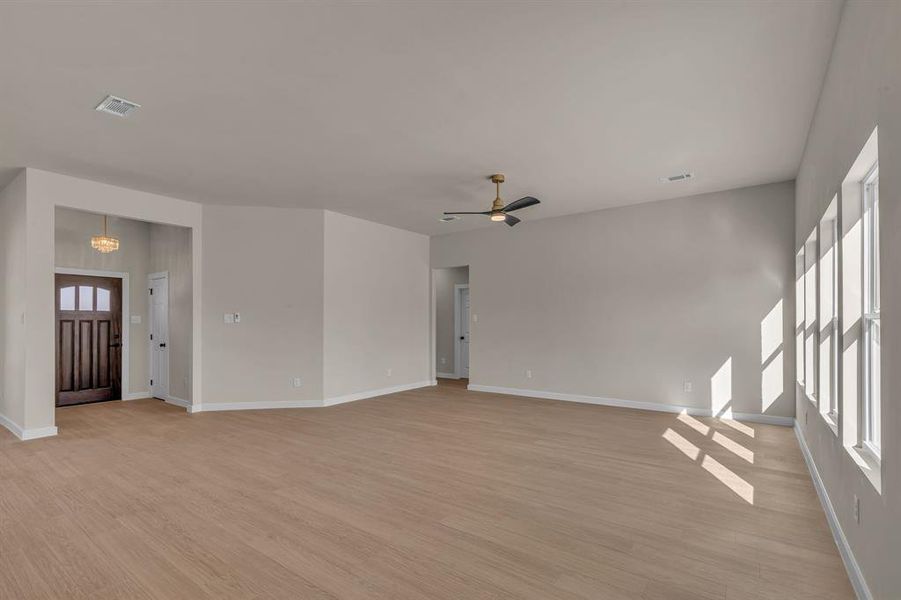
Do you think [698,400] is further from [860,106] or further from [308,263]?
[308,263]

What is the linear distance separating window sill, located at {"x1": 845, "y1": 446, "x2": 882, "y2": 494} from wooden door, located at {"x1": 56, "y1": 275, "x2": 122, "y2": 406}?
897 centimetres

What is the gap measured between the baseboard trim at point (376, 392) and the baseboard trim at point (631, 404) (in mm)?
902

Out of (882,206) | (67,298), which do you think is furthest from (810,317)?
(67,298)

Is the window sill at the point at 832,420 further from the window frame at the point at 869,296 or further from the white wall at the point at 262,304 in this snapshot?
the white wall at the point at 262,304

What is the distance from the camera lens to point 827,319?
3340mm

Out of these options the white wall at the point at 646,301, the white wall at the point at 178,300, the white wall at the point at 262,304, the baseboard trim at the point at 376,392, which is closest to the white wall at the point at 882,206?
the white wall at the point at 646,301

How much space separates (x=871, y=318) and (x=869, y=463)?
0.71 metres

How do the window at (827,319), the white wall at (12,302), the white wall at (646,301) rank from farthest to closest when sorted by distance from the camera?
the white wall at (646,301), the white wall at (12,302), the window at (827,319)

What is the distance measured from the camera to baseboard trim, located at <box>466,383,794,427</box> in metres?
5.54

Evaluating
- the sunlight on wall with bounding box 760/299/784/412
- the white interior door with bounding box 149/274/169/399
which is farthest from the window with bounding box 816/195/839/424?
the white interior door with bounding box 149/274/169/399

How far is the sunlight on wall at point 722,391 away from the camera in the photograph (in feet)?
19.1

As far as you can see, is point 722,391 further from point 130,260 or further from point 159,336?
point 130,260

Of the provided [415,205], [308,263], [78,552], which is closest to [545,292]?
[415,205]

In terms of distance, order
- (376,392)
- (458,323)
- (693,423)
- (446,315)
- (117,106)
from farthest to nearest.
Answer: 1. (446,315)
2. (458,323)
3. (376,392)
4. (693,423)
5. (117,106)
